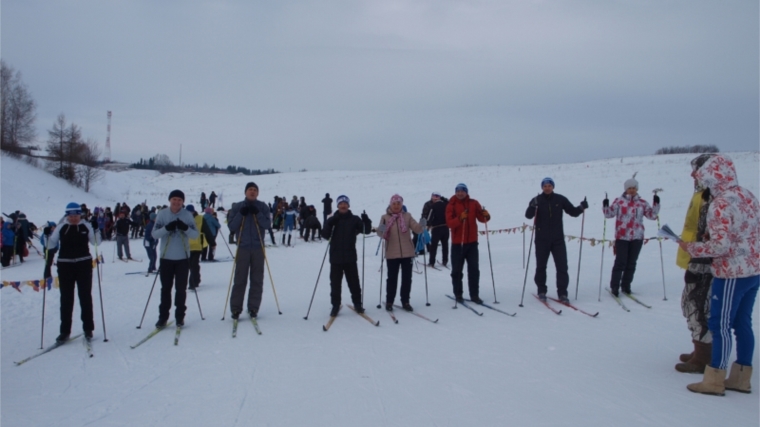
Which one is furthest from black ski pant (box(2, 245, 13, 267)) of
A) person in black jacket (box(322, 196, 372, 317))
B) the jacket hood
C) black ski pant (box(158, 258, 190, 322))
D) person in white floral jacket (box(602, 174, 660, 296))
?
the jacket hood

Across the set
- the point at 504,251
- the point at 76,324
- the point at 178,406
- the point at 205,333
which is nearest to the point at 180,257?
the point at 205,333

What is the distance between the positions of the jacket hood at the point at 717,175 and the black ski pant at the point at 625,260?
4.26 m

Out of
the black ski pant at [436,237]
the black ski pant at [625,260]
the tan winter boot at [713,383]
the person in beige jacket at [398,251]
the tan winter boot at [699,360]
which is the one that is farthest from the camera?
the black ski pant at [436,237]

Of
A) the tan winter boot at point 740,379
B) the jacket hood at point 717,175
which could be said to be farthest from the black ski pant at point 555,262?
the jacket hood at point 717,175

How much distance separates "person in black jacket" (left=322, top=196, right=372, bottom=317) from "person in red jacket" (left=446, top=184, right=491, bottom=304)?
5.24ft

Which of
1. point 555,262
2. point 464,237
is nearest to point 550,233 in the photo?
point 555,262

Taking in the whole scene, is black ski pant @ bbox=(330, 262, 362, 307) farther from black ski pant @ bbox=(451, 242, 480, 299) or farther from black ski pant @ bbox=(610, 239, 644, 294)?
black ski pant @ bbox=(610, 239, 644, 294)

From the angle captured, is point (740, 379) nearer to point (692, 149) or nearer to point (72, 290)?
point (72, 290)

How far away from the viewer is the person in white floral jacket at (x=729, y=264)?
13.1ft

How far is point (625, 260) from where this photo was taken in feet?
27.2

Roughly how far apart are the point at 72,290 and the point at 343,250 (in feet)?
12.6

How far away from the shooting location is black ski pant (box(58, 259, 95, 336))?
6449 mm

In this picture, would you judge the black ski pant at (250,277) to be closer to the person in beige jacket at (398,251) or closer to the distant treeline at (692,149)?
the person in beige jacket at (398,251)

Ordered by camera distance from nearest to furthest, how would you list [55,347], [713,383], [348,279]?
[713,383], [55,347], [348,279]
